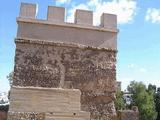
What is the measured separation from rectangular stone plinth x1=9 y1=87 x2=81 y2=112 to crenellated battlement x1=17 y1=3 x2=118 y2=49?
11.7 ft

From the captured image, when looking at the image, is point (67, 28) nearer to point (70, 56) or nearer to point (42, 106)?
point (70, 56)

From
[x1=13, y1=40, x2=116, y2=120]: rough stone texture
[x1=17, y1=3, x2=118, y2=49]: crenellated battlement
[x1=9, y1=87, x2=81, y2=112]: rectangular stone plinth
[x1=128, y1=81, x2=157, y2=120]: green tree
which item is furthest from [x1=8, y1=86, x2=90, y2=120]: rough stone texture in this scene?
[x1=128, y1=81, x2=157, y2=120]: green tree

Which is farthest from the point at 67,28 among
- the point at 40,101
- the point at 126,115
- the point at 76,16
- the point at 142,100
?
the point at 142,100

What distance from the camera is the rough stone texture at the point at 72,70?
375 inches

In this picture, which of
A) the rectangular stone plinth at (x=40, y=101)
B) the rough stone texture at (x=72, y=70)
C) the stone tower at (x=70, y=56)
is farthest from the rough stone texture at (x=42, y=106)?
the rough stone texture at (x=72, y=70)

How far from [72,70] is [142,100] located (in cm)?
3088

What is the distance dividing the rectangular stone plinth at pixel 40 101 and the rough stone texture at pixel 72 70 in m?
2.83

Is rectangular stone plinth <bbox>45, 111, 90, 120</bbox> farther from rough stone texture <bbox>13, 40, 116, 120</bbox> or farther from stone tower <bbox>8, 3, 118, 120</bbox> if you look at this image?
rough stone texture <bbox>13, 40, 116, 120</bbox>

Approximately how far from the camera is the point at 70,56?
9938 millimetres

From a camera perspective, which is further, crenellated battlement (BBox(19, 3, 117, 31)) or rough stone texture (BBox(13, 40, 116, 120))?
crenellated battlement (BBox(19, 3, 117, 31))

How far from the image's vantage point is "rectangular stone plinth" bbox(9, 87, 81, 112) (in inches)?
255

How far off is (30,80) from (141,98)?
3179cm

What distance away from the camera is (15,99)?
6.52 m

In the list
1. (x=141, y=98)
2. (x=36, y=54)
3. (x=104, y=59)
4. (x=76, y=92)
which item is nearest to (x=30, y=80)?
(x=36, y=54)
